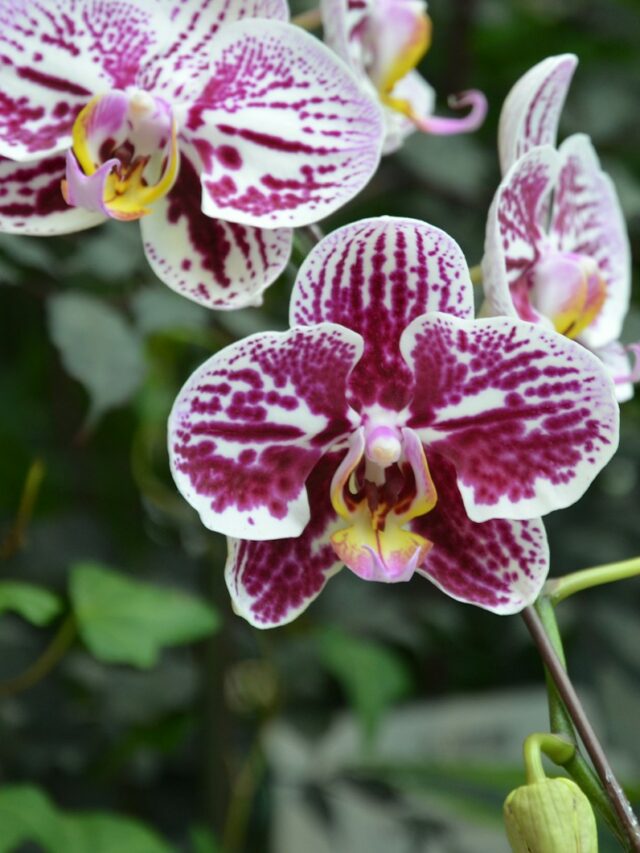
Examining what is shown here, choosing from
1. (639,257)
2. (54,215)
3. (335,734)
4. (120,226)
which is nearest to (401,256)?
(54,215)

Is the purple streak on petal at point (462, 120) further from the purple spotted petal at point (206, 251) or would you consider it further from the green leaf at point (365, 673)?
the green leaf at point (365, 673)

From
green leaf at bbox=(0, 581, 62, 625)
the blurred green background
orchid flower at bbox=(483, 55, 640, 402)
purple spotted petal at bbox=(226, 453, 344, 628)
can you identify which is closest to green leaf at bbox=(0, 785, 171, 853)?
the blurred green background

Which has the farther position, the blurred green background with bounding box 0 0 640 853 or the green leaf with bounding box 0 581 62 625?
the blurred green background with bounding box 0 0 640 853

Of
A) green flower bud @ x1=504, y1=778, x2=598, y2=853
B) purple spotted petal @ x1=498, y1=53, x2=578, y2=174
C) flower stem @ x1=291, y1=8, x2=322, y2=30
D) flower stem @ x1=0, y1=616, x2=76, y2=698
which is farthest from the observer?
flower stem @ x1=0, y1=616, x2=76, y2=698

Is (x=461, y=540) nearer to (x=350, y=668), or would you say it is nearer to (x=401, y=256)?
(x=401, y=256)

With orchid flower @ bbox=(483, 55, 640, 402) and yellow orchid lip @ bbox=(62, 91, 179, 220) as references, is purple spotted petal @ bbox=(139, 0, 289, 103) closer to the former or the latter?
yellow orchid lip @ bbox=(62, 91, 179, 220)

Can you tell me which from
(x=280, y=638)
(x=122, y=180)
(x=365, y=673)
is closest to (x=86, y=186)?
(x=122, y=180)

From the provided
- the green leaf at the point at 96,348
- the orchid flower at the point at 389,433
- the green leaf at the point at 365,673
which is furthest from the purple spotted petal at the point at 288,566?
the green leaf at the point at 365,673

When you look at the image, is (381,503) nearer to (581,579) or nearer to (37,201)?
(581,579)
